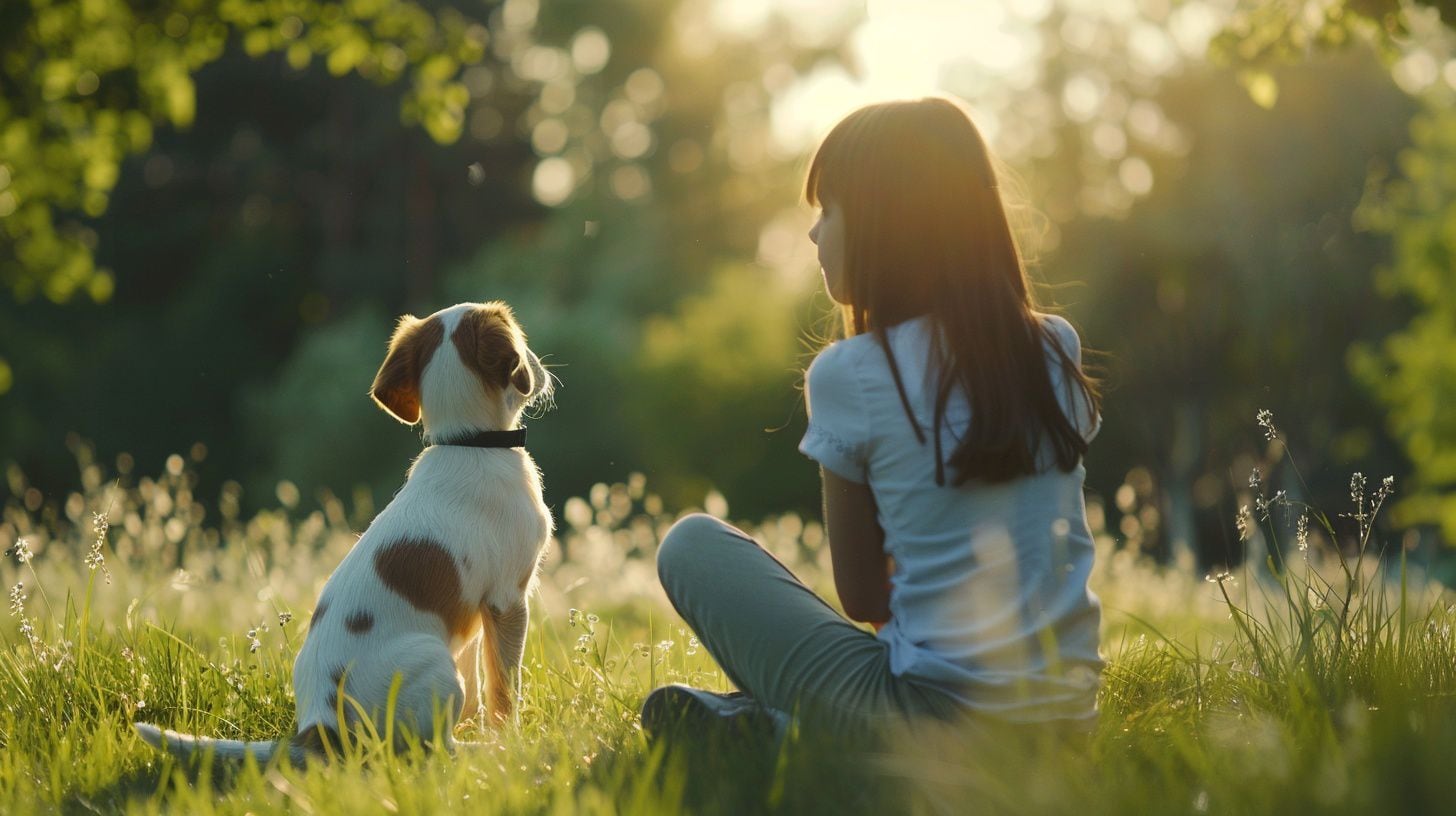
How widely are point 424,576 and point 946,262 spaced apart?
1.78 m

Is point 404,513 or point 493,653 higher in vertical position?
point 404,513

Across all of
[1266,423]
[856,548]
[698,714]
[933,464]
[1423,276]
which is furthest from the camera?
[1423,276]

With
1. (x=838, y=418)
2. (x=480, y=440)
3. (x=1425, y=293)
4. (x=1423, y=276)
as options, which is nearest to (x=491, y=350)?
(x=480, y=440)

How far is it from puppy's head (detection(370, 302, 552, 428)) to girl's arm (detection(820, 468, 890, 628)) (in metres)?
1.31

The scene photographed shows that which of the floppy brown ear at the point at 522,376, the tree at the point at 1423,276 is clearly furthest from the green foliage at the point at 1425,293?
the floppy brown ear at the point at 522,376

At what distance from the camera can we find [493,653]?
4219 mm

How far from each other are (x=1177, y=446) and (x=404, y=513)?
2645 centimetres

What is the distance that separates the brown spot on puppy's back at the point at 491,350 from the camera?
4207mm

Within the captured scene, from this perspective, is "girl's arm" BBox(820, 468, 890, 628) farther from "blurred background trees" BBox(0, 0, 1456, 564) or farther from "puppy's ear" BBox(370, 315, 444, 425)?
"blurred background trees" BBox(0, 0, 1456, 564)

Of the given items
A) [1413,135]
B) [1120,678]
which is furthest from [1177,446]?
[1120,678]

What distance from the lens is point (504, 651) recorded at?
4203 mm

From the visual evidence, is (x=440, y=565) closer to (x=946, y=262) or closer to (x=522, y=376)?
(x=522, y=376)

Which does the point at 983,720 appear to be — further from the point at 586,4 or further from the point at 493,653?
the point at 586,4

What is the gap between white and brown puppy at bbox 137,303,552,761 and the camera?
12.4 ft
